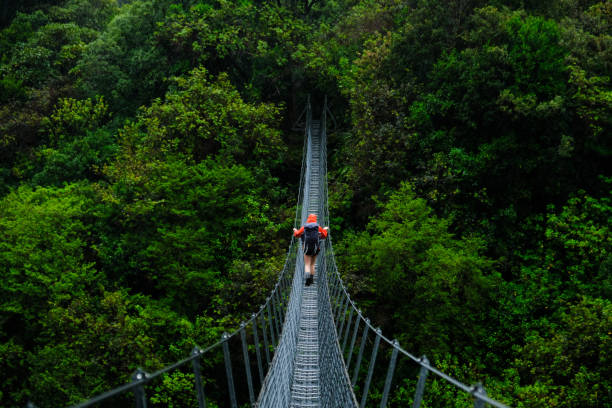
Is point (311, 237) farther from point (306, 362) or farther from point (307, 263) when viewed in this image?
point (306, 362)

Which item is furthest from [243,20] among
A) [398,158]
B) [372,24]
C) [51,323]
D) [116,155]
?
[51,323]

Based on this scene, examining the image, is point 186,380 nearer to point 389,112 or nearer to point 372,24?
point 389,112

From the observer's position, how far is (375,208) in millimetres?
10578

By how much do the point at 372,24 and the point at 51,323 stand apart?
12.5 meters

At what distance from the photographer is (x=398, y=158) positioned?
10.6m

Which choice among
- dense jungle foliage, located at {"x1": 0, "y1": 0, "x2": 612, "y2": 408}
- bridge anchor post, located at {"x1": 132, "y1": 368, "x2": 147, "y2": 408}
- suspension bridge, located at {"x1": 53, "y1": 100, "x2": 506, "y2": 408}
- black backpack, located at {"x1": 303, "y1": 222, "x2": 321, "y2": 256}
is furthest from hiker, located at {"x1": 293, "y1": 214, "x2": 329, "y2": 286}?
bridge anchor post, located at {"x1": 132, "y1": 368, "x2": 147, "y2": 408}

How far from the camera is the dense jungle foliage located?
767 cm

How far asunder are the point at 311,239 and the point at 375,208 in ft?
16.7

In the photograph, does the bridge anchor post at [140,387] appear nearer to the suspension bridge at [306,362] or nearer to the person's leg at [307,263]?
the suspension bridge at [306,362]

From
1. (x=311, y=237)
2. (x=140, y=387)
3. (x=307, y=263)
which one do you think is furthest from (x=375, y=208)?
(x=140, y=387)

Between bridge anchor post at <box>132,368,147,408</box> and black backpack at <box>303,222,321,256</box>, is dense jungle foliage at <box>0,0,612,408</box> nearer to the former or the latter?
black backpack at <box>303,222,321,256</box>

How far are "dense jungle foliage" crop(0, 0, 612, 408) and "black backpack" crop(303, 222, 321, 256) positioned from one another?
8.73 ft

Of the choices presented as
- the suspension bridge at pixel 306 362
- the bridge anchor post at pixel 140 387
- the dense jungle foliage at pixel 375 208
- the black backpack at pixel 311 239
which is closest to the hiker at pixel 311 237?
the black backpack at pixel 311 239

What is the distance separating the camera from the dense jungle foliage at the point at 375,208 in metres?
7.67
